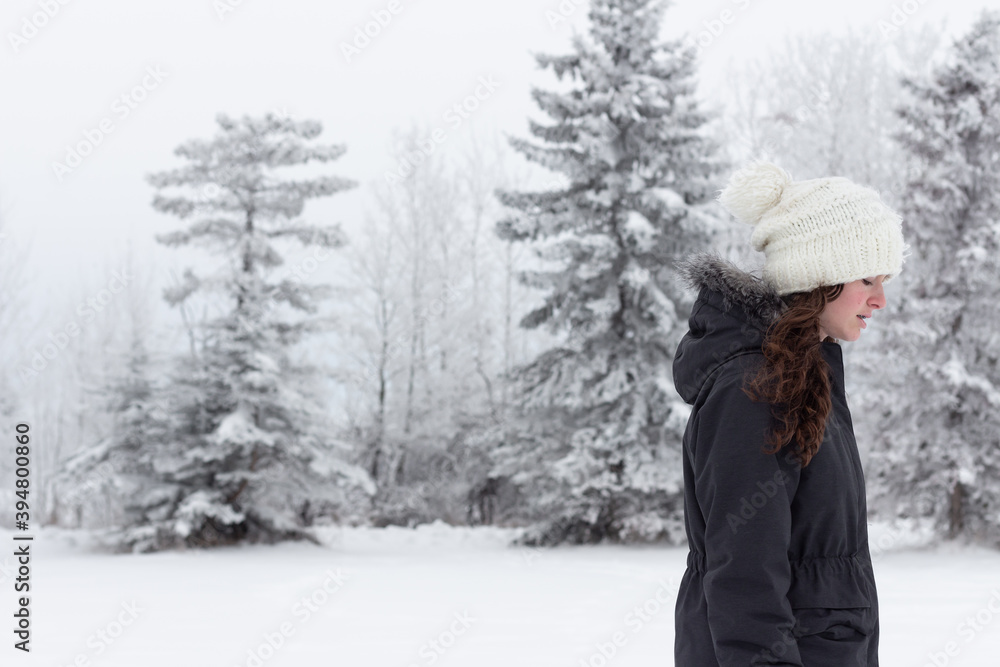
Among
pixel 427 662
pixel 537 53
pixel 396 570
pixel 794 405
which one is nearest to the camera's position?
pixel 794 405

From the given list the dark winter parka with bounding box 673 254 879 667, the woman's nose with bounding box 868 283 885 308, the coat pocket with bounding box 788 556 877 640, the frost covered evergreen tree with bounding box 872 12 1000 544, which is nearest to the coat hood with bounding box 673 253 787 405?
the dark winter parka with bounding box 673 254 879 667

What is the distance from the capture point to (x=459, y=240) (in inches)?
838

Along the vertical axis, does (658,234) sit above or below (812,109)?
below

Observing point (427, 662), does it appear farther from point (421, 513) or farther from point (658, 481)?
point (421, 513)

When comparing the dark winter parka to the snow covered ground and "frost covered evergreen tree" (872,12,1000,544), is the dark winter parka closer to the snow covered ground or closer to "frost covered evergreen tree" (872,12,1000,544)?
the snow covered ground

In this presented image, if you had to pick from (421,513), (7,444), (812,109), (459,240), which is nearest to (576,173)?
(421,513)

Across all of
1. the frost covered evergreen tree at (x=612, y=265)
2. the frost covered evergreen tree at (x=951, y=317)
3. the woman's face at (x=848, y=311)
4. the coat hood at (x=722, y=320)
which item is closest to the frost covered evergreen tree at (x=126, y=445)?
the frost covered evergreen tree at (x=612, y=265)

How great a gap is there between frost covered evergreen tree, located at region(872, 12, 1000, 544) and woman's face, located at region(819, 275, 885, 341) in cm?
986

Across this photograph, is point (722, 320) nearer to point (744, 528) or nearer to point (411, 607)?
point (744, 528)

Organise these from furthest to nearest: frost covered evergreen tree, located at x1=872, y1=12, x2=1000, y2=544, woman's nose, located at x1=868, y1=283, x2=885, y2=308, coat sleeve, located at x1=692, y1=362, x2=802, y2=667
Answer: frost covered evergreen tree, located at x1=872, y1=12, x2=1000, y2=544, woman's nose, located at x1=868, y1=283, x2=885, y2=308, coat sleeve, located at x1=692, y1=362, x2=802, y2=667

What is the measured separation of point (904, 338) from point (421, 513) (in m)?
9.19

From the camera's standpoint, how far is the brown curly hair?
1638 millimetres

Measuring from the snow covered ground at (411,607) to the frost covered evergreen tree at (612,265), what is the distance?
0.96 meters

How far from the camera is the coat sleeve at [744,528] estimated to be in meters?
1.54
